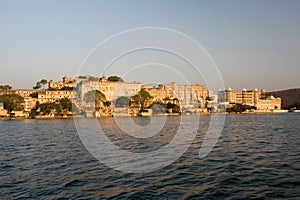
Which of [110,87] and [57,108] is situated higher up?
[110,87]

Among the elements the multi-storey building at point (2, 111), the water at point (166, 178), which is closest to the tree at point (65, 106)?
the multi-storey building at point (2, 111)

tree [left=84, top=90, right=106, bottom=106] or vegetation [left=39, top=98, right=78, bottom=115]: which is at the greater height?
tree [left=84, top=90, right=106, bottom=106]

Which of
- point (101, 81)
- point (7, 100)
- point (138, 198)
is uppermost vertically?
point (101, 81)

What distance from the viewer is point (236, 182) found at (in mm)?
14289

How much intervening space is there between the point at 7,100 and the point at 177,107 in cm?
8381

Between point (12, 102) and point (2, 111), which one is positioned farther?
point (12, 102)

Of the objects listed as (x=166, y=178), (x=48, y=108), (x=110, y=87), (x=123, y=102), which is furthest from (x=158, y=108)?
(x=166, y=178)

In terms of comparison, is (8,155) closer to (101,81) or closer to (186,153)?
(186,153)

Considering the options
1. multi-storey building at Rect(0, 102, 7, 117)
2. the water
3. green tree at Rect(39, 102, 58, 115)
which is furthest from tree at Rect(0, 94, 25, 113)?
the water

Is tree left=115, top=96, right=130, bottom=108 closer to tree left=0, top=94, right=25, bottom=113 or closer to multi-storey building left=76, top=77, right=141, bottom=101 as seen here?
multi-storey building left=76, top=77, right=141, bottom=101

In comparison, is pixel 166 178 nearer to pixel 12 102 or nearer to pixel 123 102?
pixel 12 102

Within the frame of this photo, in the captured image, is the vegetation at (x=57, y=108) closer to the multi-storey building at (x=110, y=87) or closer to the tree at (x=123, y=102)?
the multi-storey building at (x=110, y=87)

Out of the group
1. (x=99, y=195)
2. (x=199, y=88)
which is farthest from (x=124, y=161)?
(x=199, y=88)

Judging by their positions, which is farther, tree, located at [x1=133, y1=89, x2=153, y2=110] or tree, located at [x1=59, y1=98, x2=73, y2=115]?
tree, located at [x1=133, y1=89, x2=153, y2=110]
